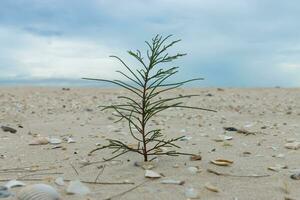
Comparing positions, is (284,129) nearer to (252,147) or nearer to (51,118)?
(252,147)

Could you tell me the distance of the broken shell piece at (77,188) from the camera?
9.71ft

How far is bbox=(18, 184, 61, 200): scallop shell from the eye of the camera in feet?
8.87

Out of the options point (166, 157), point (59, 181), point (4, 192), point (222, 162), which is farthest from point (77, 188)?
point (222, 162)

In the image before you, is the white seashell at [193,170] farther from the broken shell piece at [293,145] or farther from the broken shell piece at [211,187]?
the broken shell piece at [293,145]

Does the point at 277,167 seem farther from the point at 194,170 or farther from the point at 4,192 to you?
the point at 4,192

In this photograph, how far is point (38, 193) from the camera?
2.72 meters

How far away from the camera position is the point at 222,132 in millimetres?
5730

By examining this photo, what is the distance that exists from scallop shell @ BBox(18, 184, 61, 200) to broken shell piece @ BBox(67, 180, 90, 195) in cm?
17

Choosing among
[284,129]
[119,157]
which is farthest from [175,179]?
[284,129]

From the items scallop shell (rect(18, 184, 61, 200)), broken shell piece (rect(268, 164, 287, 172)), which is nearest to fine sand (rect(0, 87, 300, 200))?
broken shell piece (rect(268, 164, 287, 172))

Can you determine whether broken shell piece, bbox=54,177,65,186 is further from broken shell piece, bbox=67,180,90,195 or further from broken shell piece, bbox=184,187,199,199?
broken shell piece, bbox=184,187,199,199

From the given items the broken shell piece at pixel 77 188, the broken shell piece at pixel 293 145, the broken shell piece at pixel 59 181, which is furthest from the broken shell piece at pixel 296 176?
the broken shell piece at pixel 59 181

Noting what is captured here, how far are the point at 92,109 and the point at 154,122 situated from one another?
7.55ft

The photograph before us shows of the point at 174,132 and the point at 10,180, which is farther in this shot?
the point at 174,132
